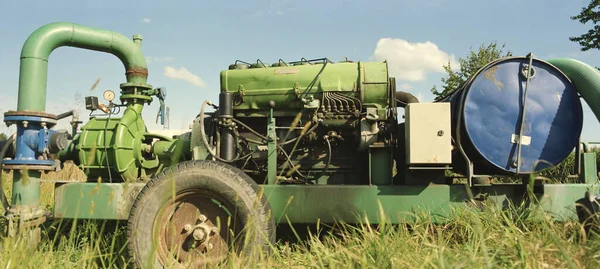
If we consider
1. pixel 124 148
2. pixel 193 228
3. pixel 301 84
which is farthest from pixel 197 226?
pixel 301 84

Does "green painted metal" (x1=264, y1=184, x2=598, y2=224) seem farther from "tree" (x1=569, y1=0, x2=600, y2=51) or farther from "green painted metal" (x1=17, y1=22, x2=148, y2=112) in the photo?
"tree" (x1=569, y1=0, x2=600, y2=51)

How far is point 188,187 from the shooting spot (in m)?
3.18

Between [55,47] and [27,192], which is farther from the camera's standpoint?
[55,47]

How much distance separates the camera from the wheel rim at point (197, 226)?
3178mm

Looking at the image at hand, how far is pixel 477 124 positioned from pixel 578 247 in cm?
138

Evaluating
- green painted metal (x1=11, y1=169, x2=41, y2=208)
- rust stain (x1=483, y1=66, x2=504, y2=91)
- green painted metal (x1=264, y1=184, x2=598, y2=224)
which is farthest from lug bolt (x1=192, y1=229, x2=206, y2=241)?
rust stain (x1=483, y1=66, x2=504, y2=91)

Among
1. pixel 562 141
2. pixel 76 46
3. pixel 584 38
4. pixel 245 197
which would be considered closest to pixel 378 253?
pixel 245 197

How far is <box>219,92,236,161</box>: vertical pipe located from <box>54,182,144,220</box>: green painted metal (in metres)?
0.79

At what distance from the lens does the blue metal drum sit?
329cm

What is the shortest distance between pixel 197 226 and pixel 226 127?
3.32 ft

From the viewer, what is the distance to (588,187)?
3.21m

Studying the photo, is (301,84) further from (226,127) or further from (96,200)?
(96,200)

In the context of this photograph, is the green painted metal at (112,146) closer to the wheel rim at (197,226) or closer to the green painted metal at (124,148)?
the green painted metal at (124,148)

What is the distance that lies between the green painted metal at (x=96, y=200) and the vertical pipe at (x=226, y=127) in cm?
79
